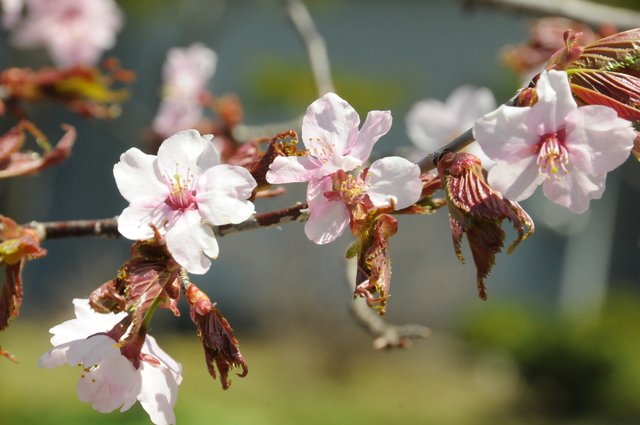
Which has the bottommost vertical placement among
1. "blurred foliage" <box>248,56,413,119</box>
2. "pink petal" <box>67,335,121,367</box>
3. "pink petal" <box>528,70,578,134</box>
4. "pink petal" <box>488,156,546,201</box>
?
"blurred foliage" <box>248,56,413,119</box>

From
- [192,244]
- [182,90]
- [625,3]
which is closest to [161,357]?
[192,244]

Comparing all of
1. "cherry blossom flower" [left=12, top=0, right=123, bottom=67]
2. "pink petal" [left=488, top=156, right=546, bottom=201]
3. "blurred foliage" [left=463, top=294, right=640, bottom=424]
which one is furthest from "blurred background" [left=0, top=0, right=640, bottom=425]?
"pink petal" [left=488, top=156, right=546, bottom=201]

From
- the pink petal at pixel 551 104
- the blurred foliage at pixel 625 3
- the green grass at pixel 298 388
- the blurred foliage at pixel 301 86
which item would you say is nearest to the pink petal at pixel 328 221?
the pink petal at pixel 551 104

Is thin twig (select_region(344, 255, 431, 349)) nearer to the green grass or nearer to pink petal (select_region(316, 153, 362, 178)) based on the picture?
pink petal (select_region(316, 153, 362, 178))

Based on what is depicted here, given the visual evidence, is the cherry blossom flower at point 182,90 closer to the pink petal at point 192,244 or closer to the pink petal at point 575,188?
the pink petal at point 192,244

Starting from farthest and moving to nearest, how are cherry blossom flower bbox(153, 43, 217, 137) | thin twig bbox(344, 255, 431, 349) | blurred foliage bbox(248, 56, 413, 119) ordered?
blurred foliage bbox(248, 56, 413, 119), cherry blossom flower bbox(153, 43, 217, 137), thin twig bbox(344, 255, 431, 349)

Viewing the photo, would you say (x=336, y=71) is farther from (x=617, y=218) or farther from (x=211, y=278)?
(x=617, y=218)
